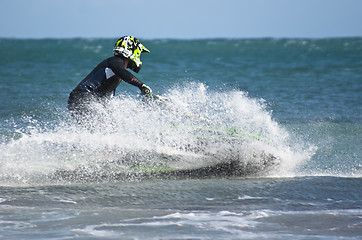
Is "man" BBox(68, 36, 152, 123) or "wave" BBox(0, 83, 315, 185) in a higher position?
"man" BBox(68, 36, 152, 123)

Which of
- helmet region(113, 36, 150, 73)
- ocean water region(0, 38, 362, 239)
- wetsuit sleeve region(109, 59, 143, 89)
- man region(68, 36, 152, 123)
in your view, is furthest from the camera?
helmet region(113, 36, 150, 73)

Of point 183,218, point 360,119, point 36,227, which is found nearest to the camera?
point 36,227

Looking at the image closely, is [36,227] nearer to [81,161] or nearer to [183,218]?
[183,218]

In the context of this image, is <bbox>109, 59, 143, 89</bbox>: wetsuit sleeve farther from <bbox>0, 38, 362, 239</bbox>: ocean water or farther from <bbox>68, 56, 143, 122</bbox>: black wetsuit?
<bbox>0, 38, 362, 239</bbox>: ocean water

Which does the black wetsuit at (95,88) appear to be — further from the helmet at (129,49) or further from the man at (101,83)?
the helmet at (129,49)

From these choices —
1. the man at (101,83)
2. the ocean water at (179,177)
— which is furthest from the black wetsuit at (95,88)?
the ocean water at (179,177)

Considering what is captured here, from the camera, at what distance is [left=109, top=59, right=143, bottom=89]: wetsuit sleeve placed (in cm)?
625

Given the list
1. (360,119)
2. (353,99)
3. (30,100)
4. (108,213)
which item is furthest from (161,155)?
(353,99)

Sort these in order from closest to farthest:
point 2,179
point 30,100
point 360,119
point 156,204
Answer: point 156,204, point 2,179, point 360,119, point 30,100

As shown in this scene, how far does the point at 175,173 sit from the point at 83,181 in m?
1.13

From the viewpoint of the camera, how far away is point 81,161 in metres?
6.61

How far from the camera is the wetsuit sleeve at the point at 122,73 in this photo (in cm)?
625

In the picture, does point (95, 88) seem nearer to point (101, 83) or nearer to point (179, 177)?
point (101, 83)

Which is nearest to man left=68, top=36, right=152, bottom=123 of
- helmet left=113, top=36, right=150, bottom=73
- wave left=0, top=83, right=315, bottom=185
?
helmet left=113, top=36, right=150, bottom=73
